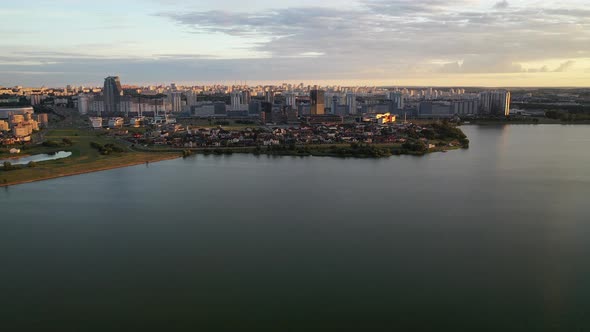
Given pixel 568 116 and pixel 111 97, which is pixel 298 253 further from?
pixel 111 97

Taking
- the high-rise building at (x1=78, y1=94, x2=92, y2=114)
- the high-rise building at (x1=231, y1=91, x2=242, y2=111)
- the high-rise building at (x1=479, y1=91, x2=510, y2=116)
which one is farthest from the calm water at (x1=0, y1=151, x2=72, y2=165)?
the high-rise building at (x1=479, y1=91, x2=510, y2=116)

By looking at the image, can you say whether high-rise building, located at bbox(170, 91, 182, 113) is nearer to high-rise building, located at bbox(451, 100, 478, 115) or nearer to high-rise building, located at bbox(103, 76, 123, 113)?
high-rise building, located at bbox(103, 76, 123, 113)

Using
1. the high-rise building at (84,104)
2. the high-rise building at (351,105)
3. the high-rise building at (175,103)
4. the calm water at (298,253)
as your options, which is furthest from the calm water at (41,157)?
the high-rise building at (351,105)

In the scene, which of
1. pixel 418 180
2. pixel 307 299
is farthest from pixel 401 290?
pixel 418 180

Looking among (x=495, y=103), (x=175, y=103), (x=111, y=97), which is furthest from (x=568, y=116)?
(x=111, y=97)

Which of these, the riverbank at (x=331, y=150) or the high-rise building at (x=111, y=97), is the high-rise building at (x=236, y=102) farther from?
the riverbank at (x=331, y=150)
